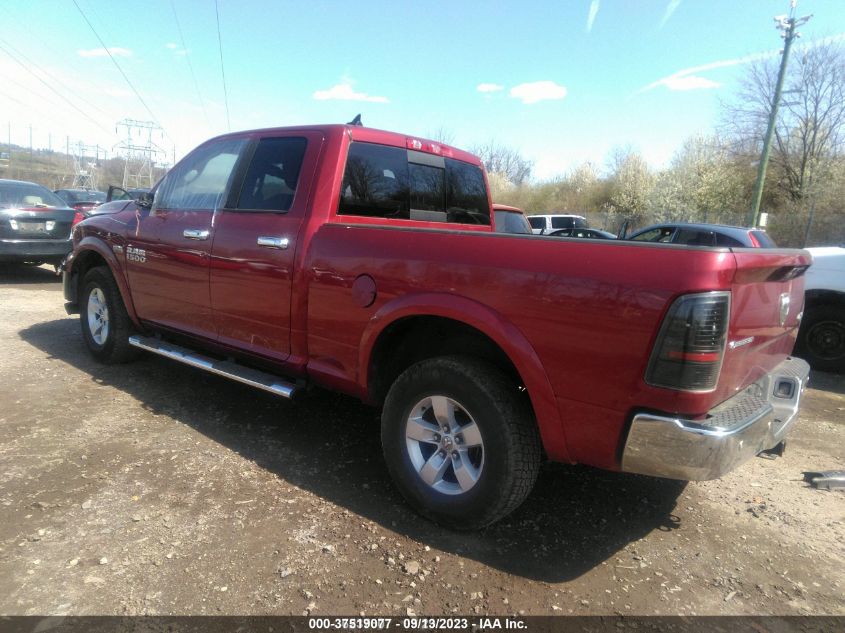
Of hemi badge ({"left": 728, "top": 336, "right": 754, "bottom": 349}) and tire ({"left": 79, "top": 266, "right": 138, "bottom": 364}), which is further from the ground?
hemi badge ({"left": 728, "top": 336, "right": 754, "bottom": 349})

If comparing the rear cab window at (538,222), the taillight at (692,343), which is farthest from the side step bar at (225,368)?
the rear cab window at (538,222)

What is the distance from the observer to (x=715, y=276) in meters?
2.02

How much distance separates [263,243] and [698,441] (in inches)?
104

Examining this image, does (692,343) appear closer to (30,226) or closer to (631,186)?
(30,226)

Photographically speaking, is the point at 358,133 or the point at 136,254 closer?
the point at 358,133

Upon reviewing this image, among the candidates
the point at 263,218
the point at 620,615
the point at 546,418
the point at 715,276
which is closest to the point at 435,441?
the point at 546,418

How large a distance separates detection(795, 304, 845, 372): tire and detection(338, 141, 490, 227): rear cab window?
4.22m

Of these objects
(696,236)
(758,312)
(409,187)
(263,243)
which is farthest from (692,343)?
(696,236)

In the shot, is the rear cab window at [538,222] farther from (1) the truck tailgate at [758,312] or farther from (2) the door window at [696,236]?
(1) the truck tailgate at [758,312]

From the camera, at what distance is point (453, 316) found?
8.50 ft

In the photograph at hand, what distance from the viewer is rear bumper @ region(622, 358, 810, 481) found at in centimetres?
209

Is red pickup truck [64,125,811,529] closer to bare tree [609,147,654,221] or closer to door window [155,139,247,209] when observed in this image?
door window [155,139,247,209]

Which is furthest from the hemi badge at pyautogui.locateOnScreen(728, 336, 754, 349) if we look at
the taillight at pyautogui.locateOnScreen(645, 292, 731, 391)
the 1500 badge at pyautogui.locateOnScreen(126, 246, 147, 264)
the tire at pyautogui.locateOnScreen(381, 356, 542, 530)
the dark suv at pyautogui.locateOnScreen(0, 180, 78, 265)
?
the dark suv at pyautogui.locateOnScreen(0, 180, 78, 265)

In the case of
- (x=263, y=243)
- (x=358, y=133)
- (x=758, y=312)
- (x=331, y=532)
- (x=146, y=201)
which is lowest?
(x=331, y=532)
